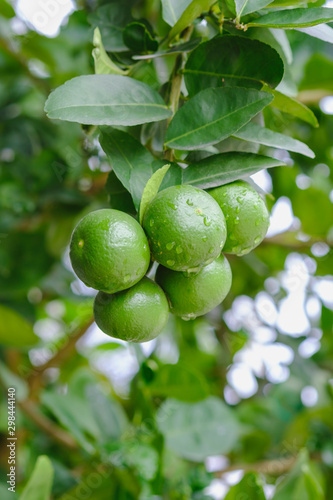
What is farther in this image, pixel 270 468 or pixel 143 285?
pixel 270 468

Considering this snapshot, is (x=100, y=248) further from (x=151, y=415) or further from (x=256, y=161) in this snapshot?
(x=151, y=415)

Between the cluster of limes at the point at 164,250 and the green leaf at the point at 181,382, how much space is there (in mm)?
431

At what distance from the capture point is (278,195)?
120 centimetres

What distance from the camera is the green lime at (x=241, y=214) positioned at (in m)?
0.50

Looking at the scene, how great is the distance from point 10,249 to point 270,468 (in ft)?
2.77

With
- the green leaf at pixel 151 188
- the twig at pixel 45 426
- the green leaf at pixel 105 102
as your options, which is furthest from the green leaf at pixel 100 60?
the twig at pixel 45 426

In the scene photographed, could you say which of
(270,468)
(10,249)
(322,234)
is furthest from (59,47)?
(270,468)

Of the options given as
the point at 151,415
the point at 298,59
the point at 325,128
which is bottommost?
the point at 151,415

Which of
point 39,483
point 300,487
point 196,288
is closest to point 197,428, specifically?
point 300,487

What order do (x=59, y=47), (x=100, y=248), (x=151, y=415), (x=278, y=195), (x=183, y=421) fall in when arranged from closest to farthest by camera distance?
(x=100, y=248)
(x=151, y=415)
(x=183, y=421)
(x=278, y=195)
(x=59, y=47)

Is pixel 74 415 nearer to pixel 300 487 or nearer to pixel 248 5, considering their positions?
pixel 300 487

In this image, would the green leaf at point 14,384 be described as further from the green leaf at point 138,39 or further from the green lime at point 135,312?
the green leaf at point 138,39

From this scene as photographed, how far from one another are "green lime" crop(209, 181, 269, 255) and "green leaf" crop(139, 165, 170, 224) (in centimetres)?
7

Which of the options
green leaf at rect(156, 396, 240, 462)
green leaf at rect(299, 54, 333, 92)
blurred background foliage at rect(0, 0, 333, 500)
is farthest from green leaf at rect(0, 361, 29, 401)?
green leaf at rect(299, 54, 333, 92)
